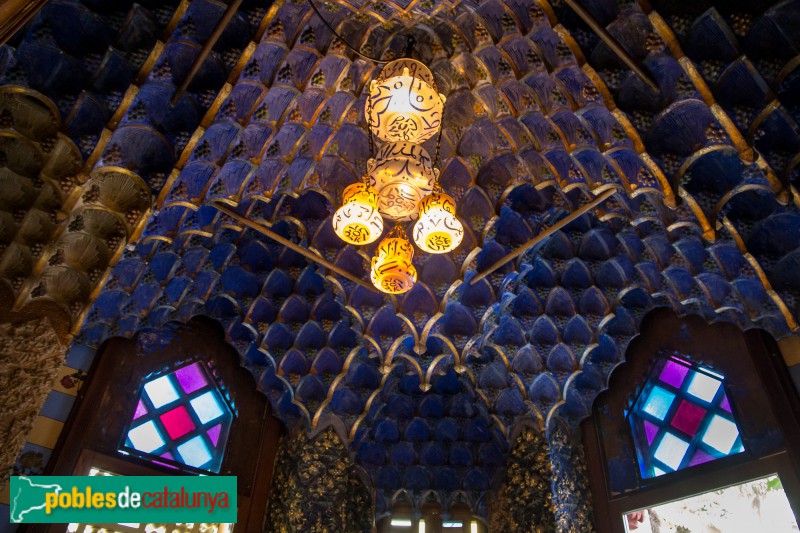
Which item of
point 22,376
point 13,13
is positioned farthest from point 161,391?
point 13,13

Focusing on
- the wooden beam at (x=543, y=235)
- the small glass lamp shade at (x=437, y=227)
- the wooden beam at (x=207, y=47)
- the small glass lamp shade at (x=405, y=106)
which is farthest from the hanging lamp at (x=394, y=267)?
the wooden beam at (x=207, y=47)

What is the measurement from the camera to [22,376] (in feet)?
19.3

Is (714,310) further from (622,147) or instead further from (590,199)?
(622,147)

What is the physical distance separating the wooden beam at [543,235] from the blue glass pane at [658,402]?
9.20ft

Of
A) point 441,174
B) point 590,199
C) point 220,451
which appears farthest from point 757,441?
point 220,451

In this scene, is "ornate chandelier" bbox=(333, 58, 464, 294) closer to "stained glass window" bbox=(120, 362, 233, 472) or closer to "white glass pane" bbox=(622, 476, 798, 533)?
"stained glass window" bbox=(120, 362, 233, 472)

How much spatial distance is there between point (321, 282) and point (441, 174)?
261 centimetres

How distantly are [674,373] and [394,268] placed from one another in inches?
188

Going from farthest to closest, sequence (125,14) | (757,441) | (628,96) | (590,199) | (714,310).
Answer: (590,199) → (714,310) → (757,441) → (628,96) → (125,14)

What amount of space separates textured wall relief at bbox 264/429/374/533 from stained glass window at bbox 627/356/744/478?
4353 millimetres

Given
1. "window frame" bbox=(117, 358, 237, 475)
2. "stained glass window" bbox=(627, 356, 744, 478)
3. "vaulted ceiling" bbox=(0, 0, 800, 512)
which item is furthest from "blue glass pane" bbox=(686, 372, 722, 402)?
"window frame" bbox=(117, 358, 237, 475)

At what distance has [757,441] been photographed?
688 cm

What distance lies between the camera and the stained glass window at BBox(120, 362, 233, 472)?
26.1 ft

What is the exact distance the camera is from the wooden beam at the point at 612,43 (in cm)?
564
